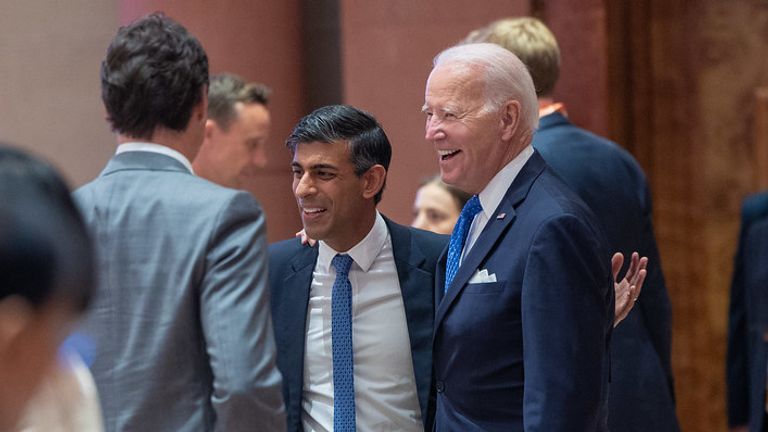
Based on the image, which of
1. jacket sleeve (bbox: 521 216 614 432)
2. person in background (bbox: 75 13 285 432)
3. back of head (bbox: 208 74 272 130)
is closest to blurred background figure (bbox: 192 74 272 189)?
back of head (bbox: 208 74 272 130)

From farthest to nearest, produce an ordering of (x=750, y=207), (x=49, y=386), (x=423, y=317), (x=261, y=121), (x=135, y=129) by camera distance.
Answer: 1. (x=261, y=121)
2. (x=750, y=207)
3. (x=423, y=317)
4. (x=135, y=129)
5. (x=49, y=386)

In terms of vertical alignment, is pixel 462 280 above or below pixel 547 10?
below

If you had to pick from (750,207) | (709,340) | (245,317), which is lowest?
(709,340)

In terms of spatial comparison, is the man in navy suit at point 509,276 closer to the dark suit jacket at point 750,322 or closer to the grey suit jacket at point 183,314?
the grey suit jacket at point 183,314

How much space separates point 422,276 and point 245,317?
2.28 feet

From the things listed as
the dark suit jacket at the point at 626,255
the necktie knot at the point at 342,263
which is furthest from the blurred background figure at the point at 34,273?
the dark suit jacket at the point at 626,255

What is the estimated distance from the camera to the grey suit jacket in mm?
2682

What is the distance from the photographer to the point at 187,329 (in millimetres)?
2734

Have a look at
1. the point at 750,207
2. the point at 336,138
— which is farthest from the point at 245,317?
the point at 750,207

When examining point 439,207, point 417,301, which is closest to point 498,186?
point 417,301

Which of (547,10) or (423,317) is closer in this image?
(423,317)

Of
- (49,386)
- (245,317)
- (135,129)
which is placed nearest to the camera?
(49,386)

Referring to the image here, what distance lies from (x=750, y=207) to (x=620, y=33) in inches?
60.2

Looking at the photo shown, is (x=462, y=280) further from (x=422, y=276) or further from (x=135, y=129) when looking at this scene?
(x=135, y=129)
